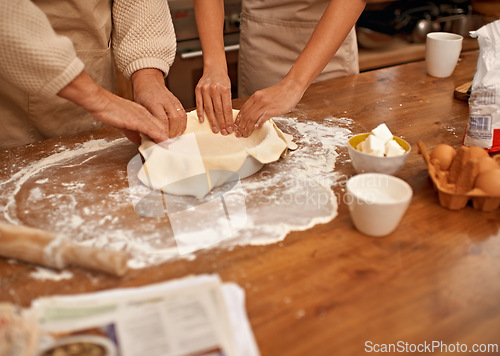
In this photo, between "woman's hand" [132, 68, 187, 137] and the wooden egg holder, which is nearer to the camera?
the wooden egg holder

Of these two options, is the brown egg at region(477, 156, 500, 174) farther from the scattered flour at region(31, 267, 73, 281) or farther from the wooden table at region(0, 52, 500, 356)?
the scattered flour at region(31, 267, 73, 281)

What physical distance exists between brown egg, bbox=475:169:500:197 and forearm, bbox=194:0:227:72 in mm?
884

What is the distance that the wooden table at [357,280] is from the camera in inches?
25.9

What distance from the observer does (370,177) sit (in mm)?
904

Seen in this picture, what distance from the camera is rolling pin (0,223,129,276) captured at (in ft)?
2.51

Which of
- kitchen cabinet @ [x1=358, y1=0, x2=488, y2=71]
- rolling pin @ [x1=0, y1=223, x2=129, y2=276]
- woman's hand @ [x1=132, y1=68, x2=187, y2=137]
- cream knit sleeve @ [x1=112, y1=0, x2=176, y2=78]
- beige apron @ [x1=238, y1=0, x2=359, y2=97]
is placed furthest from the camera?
kitchen cabinet @ [x1=358, y1=0, x2=488, y2=71]

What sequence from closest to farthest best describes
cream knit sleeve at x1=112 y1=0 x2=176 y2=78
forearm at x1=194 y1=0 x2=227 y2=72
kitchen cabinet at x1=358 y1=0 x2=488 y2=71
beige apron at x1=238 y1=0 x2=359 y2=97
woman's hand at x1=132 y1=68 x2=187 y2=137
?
woman's hand at x1=132 y1=68 x2=187 y2=137
cream knit sleeve at x1=112 y1=0 x2=176 y2=78
forearm at x1=194 y1=0 x2=227 y2=72
beige apron at x1=238 y1=0 x2=359 y2=97
kitchen cabinet at x1=358 y1=0 x2=488 y2=71

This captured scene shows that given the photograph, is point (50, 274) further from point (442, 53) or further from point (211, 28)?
point (442, 53)

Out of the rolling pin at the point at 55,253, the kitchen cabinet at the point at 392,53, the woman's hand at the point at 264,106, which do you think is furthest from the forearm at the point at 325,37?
the kitchen cabinet at the point at 392,53

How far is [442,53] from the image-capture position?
5.53ft

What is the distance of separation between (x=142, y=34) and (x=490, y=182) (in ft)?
3.41

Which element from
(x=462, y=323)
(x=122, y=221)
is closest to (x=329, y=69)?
(x=122, y=221)

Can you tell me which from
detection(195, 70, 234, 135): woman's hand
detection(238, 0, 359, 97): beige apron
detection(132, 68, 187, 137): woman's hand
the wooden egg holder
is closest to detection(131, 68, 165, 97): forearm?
detection(132, 68, 187, 137): woman's hand

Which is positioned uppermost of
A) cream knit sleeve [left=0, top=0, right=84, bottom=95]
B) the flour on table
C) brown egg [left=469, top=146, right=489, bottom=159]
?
cream knit sleeve [left=0, top=0, right=84, bottom=95]
